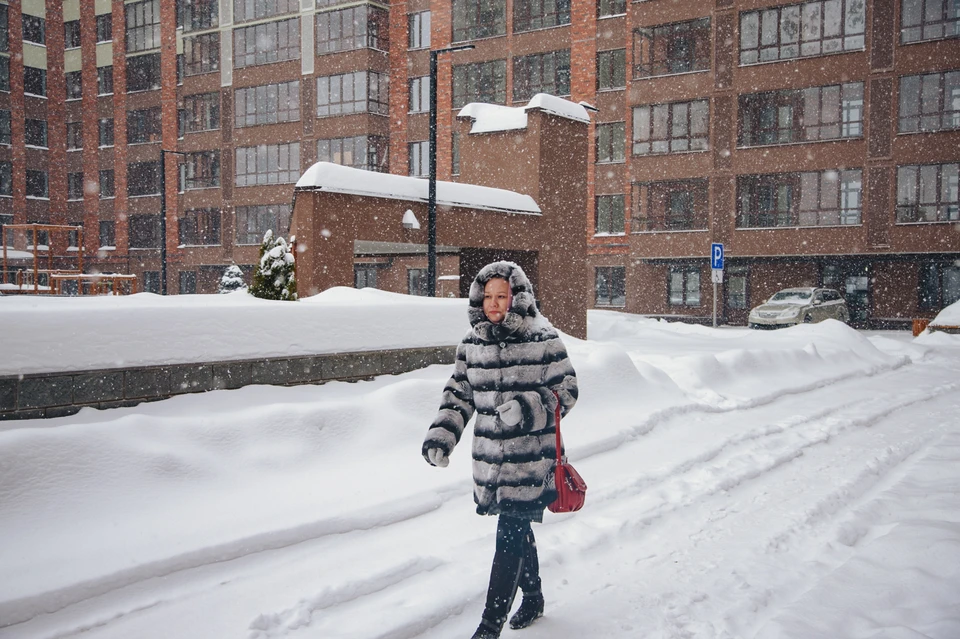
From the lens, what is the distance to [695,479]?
648cm

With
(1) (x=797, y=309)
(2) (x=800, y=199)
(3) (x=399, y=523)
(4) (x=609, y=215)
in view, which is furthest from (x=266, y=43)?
(3) (x=399, y=523)

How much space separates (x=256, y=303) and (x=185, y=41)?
45.6m

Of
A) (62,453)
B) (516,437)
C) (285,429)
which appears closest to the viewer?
(516,437)

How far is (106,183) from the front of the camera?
4941 cm

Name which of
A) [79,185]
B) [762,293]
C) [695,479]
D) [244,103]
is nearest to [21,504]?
[695,479]

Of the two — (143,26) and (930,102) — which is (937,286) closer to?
(930,102)

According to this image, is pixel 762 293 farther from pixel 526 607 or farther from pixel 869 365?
pixel 526 607

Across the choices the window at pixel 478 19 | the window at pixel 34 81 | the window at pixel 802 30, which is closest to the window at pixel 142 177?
the window at pixel 34 81

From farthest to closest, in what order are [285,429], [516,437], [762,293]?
[762,293], [285,429], [516,437]

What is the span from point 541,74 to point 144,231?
27681 mm

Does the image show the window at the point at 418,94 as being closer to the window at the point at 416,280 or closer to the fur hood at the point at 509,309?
the window at the point at 416,280

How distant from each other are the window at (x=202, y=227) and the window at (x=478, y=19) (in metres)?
18.4

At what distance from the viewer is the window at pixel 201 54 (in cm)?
4562

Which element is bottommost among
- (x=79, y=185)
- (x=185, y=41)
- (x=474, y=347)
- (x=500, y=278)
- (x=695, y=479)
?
(x=695, y=479)
